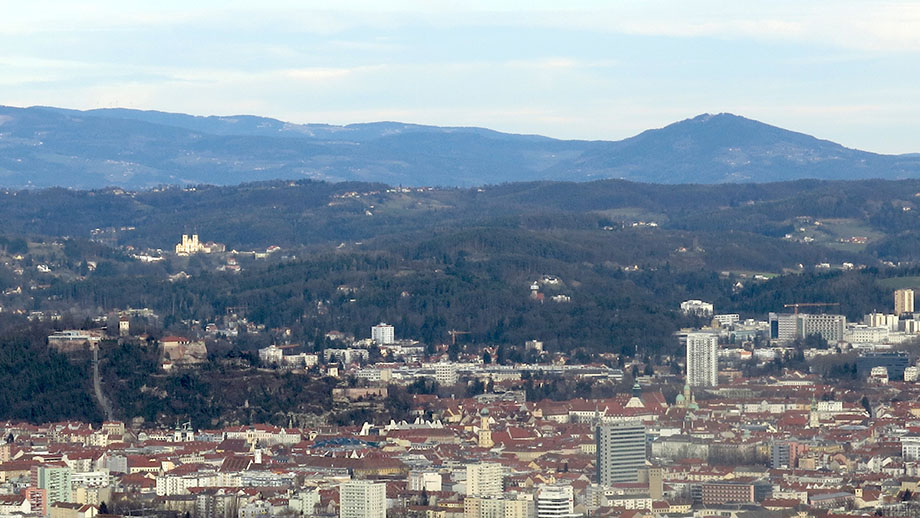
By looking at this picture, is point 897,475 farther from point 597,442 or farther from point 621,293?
point 621,293

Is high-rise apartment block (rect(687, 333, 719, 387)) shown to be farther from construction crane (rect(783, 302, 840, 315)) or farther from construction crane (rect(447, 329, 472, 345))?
construction crane (rect(783, 302, 840, 315))

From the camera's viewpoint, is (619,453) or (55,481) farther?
(619,453)

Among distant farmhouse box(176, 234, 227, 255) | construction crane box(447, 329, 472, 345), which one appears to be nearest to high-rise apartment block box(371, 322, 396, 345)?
construction crane box(447, 329, 472, 345)

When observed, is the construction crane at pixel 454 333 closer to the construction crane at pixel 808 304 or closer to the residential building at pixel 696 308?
the residential building at pixel 696 308

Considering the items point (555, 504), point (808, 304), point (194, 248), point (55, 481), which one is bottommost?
point (55, 481)

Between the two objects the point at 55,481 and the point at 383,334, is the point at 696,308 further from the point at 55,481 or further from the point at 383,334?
the point at 55,481

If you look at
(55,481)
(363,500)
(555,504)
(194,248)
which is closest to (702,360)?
(55,481)
